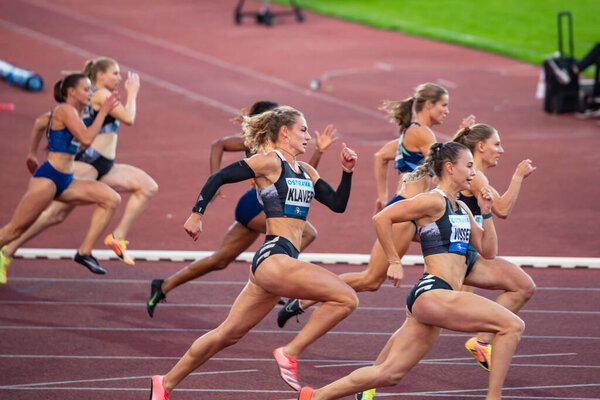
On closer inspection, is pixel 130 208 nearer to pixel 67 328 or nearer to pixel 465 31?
pixel 67 328

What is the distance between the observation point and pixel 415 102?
876 centimetres

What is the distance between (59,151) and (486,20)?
2091cm

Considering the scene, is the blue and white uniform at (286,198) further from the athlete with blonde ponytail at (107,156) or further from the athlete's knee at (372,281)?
the athlete with blonde ponytail at (107,156)

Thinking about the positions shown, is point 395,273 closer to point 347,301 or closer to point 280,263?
point 347,301

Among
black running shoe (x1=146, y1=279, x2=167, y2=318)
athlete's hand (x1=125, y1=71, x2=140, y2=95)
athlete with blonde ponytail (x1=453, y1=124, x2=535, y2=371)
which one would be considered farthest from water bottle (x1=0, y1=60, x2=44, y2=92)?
athlete with blonde ponytail (x1=453, y1=124, x2=535, y2=371)

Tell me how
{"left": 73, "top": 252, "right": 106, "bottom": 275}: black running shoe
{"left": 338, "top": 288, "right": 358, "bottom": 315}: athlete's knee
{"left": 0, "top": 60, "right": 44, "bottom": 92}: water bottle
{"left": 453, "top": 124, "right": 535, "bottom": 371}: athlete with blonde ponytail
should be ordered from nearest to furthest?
1. {"left": 338, "top": 288, "right": 358, "bottom": 315}: athlete's knee
2. {"left": 453, "top": 124, "right": 535, "bottom": 371}: athlete with blonde ponytail
3. {"left": 73, "top": 252, "right": 106, "bottom": 275}: black running shoe
4. {"left": 0, "top": 60, "right": 44, "bottom": 92}: water bottle

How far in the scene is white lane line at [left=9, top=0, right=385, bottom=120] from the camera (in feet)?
62.6

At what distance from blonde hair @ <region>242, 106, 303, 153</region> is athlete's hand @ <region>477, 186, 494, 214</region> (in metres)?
1.40

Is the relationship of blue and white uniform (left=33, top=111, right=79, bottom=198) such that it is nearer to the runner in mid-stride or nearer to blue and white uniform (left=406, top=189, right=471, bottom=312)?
the runner in mid-stride

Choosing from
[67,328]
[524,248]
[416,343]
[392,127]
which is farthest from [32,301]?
[392,127]

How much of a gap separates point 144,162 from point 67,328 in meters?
6.59

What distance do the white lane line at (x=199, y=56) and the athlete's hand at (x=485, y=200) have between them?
11021mm

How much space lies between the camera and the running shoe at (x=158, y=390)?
6.90 meters

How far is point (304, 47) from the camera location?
2431 cm
